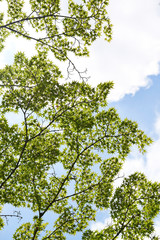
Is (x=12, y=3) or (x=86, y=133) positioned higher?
(x=12, y=3)

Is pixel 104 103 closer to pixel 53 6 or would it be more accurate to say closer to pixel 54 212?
pixel 53 6

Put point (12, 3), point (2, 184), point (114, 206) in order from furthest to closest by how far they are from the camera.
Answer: point (114, 206), point (12, 3), point (2, 184)

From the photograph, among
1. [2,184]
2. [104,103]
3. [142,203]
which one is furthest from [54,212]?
[104,103]

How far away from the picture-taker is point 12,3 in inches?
378

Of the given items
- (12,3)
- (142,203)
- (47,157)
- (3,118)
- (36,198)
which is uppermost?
(12,3)

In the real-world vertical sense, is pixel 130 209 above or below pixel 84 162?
below

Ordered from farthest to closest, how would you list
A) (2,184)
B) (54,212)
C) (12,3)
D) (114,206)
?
(114,206), (54,212), (12,3), (2,184)

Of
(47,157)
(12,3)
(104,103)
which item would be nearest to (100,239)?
(47,157)

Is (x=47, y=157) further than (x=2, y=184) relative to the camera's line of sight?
Yes

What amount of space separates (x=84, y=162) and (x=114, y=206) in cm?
317

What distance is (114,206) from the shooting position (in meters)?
11.1

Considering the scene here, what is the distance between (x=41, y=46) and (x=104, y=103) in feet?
14.5

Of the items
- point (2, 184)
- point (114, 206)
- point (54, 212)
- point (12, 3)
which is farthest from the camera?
point (114, 206)

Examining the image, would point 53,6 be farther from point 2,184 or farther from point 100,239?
point 100,239
